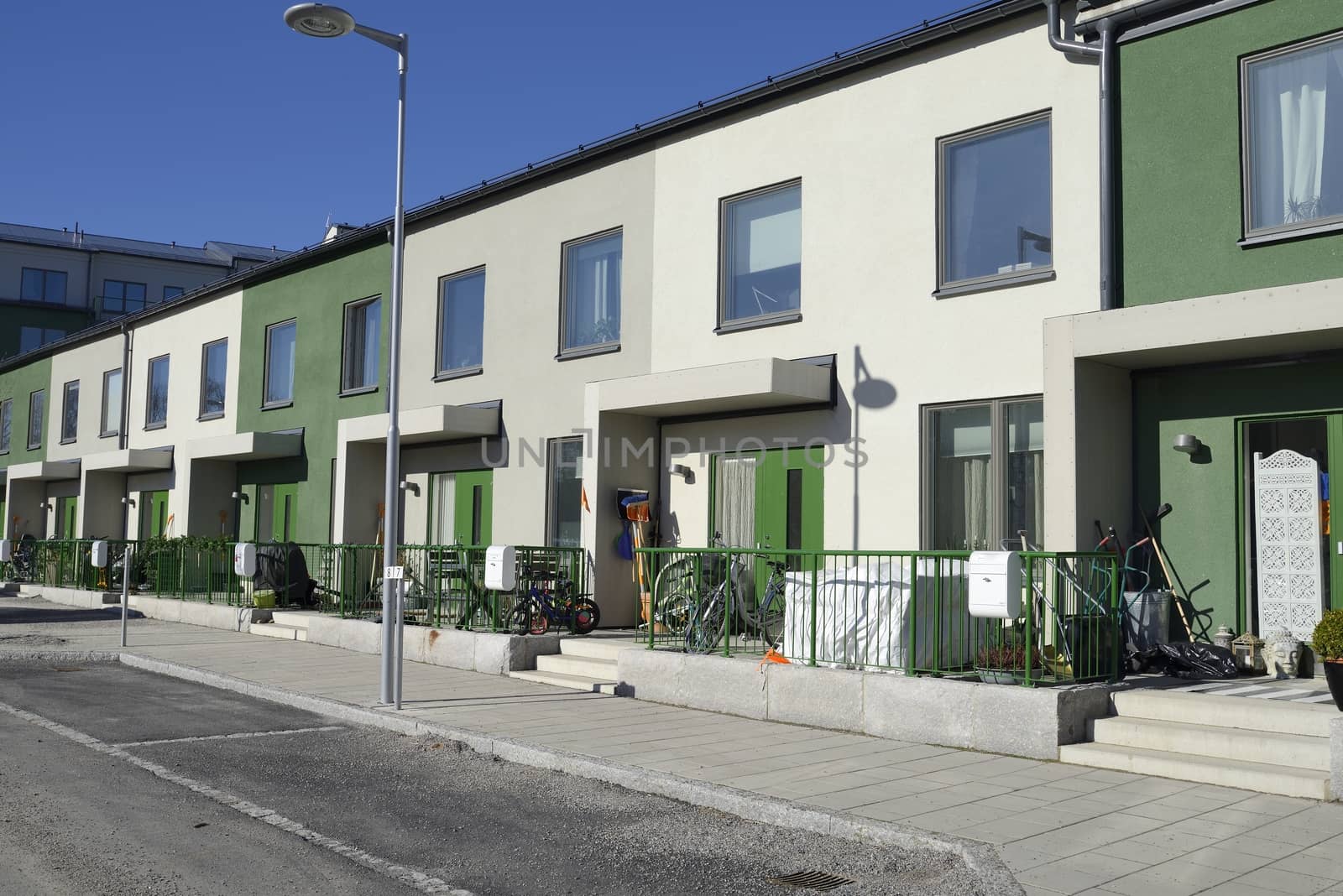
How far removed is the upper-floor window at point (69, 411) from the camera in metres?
32.9

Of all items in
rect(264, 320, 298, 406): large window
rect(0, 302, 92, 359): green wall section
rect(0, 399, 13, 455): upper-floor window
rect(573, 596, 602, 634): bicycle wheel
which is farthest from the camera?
rect(0, 302, 92, 359): green wall section

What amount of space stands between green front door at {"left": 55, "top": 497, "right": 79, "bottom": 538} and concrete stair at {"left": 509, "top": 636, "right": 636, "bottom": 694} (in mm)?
23387

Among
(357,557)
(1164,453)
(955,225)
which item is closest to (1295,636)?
(1164,453)

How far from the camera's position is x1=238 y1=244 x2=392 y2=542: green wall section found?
68.5 ft

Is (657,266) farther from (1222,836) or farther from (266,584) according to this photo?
(1222,836)

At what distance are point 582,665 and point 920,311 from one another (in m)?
Result: 5.14

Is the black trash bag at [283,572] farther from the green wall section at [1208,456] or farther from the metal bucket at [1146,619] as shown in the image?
the green wall section at [1208,456]

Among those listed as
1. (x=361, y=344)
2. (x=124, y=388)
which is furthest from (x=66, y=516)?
(x=361, y=344)

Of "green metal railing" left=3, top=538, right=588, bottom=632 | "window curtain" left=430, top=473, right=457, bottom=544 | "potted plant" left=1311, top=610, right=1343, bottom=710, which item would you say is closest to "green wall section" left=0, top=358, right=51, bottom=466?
"green metal railing" left=3, top=538, right=588, bottom=632

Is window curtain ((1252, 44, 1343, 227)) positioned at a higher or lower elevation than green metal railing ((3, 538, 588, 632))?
higher

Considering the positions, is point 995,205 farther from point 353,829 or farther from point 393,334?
point 353,829

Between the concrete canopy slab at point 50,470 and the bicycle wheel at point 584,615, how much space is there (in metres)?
21.6

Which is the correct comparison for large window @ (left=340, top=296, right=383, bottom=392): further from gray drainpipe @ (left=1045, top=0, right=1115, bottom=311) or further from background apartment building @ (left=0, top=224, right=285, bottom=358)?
background apartment building @ (left=0, top=224, right=285, bottom=358)

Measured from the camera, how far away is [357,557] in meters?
16.5
